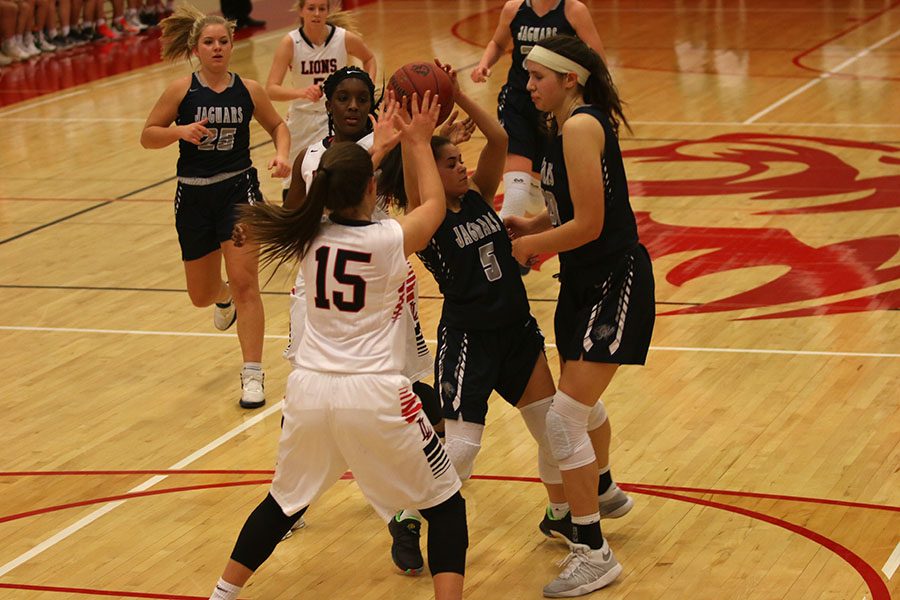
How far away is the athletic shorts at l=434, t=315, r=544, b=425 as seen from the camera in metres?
5.01

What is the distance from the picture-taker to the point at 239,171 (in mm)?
7391

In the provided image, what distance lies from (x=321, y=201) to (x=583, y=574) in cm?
162

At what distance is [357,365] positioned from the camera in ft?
14.3

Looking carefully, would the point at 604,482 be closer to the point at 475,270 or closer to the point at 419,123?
the point at 475,270

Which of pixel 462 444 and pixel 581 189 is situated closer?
pixel 581 189

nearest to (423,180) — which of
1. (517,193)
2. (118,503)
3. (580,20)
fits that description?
(118,503)

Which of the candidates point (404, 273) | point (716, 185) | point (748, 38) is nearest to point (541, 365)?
point (404, 273)

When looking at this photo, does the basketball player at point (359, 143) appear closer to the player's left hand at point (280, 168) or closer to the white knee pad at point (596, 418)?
the white knee pad at point (596, 418)

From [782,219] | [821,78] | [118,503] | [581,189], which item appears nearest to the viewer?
[581,189]

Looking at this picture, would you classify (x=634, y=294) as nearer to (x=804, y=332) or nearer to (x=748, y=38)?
(x=804, y=332)

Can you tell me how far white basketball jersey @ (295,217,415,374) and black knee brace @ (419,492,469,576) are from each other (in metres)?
0.47

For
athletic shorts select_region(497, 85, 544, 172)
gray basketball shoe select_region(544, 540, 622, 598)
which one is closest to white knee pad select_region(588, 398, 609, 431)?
gray basketball shoe select_region(544, 540, 622, 598)

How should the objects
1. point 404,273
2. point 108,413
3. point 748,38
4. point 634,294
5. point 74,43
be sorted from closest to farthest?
point 404,273, point 634,294, point 108,413, point 748,38, point 74,43

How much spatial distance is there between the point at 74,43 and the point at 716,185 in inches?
466
